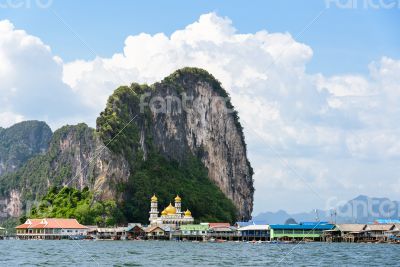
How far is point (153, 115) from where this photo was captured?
184 meters

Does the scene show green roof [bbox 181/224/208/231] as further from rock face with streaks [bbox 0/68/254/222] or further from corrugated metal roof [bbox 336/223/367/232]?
corrugated metal roof [bbox 336/223/367/232]

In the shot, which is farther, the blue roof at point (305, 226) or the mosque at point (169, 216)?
the mosque at point (169, 216)

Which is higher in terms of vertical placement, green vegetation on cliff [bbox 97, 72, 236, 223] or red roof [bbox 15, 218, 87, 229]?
green vegetation on cliff [bbox 97, 72, 236, 223]

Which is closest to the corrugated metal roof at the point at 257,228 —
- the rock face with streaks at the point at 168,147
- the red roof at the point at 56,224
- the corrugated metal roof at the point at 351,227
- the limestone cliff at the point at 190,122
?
the corrugated metal roof at the point at 351,227

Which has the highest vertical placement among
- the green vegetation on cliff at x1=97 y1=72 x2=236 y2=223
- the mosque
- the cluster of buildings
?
the green vegetation on cliff at x1=97 y1=72 x2=236 y2=223

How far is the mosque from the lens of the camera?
5891 inches

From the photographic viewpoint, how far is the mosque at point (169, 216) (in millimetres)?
149625

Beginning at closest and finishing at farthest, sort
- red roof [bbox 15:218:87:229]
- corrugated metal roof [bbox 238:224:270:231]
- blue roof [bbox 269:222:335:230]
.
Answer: blue roof [bbox 269:222:335:230]
corrugated metal roof [bbox 238:224:270:231]
red roof [bbox 15:218:87:229]

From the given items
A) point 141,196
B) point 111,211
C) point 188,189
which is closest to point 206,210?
point 188,189

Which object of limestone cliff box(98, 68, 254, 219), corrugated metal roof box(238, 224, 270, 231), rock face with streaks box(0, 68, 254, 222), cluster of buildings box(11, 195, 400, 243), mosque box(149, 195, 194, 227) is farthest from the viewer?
limestone cliff box(98, 68, 254, 219)

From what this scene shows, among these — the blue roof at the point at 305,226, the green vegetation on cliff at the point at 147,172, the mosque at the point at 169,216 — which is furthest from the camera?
A: the green vegetation on cliff at the point at 147,172

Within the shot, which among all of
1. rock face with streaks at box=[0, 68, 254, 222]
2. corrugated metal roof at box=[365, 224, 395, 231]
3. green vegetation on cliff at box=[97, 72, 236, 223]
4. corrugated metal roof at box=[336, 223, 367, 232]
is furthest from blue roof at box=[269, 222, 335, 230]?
rock face with streaks at box=[0, 68, 254, 222]

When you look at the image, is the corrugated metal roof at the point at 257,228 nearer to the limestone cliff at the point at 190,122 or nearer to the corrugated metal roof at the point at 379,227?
the corrugated metal roof at the point at 379,227

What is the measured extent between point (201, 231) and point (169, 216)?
13.6 metres
